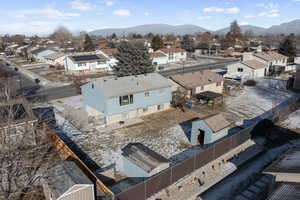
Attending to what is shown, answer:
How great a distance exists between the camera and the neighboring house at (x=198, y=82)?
35.6 m

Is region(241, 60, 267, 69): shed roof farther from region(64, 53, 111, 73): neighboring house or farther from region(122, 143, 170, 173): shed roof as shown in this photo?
region(122, 143, 170, 173): shed roof

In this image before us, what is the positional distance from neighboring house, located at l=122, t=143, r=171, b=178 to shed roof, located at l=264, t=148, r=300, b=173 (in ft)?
23.5

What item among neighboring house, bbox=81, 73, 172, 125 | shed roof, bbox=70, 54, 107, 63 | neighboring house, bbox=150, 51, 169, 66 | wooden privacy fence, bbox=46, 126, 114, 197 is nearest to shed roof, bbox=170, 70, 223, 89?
neighboring house, bbox=81, 73, 172, 125

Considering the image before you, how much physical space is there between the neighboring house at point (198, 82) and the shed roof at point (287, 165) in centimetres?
2110

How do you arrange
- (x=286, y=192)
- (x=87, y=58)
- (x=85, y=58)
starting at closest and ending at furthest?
1. (x=286, y=192)
2. (x=85, y=58)
3. (x=87, y=58)

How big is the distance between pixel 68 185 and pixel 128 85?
17.9m

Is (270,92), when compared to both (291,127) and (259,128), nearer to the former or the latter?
(291,127)

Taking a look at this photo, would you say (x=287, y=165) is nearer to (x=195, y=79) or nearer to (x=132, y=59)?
(x=195, y=79)

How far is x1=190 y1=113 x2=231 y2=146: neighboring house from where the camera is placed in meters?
21.0

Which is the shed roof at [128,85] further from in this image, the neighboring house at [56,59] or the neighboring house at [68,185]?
the neighboring house at [56,59]

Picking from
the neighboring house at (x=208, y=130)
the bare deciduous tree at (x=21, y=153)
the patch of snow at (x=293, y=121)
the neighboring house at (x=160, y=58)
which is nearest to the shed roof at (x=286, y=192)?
the neighboring house at (x=208, y=130)

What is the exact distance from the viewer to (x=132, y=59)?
4194 cm

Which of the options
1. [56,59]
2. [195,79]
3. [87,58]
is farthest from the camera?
[56,59]

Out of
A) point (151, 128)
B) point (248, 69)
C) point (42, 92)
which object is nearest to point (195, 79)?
point (151, 128)
